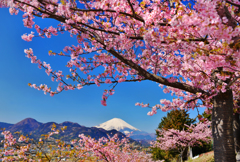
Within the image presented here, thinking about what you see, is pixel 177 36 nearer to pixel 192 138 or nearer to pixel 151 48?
pixel 151 48

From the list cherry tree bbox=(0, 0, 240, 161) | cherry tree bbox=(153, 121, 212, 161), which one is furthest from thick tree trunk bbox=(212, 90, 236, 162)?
cherry tree bbox=(153, 121, 212, 161)

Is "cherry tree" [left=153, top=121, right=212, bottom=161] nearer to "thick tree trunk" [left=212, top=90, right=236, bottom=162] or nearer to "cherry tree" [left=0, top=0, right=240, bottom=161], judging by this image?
"cherry tree" [left=0, top=0, right=240, bottom=161]

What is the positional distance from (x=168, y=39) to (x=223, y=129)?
9.53 ft

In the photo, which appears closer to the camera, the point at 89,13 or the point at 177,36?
the point at 177,36

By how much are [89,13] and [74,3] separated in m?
0.42

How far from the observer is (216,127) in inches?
163

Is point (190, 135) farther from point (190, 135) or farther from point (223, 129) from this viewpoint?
point (223, 129)

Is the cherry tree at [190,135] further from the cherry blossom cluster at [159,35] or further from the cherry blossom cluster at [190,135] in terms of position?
the cherry blossom cluster at [159,35]

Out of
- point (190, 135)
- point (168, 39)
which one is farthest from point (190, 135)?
point (168, 39)

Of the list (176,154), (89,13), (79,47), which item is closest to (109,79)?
(79,47)

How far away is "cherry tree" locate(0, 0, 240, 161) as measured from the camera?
Result: 2352 mm

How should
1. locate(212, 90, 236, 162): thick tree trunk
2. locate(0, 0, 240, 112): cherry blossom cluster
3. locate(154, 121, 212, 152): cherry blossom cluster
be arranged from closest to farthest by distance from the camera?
1. locate(0, 0, 240, 112): cherry blossom cluster
2. locate(212, 90, 236, 162): thick tree trunk
3. locate(154, 121, 212, 152): cherry blossom cluster

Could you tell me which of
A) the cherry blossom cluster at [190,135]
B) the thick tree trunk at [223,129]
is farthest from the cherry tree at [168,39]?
the cherry blossom cluster at [190,135]

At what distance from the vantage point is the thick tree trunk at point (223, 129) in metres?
3.90
